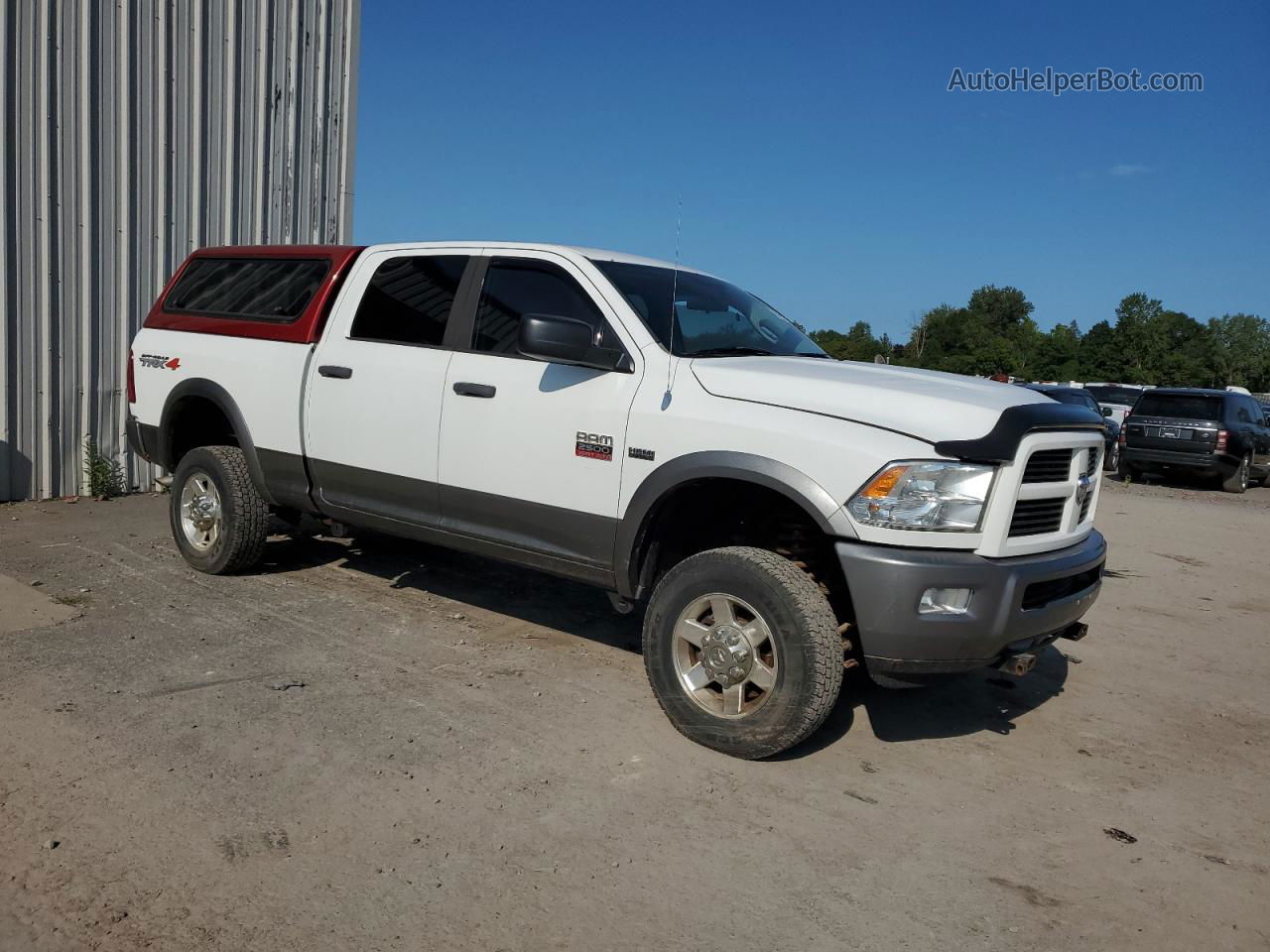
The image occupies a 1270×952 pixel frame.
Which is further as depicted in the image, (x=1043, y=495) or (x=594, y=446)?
(x=594, y=446)

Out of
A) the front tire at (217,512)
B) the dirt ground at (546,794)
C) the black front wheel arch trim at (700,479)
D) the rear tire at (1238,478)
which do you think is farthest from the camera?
the rear tire at (1238,478)

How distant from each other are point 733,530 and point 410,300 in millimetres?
2148

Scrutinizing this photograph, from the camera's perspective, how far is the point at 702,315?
4.87m

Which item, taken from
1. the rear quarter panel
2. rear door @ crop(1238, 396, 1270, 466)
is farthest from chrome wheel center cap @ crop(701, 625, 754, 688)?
rear door @ crop(1238, 396, 1270, 466)

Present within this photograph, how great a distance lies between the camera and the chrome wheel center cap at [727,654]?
405cm

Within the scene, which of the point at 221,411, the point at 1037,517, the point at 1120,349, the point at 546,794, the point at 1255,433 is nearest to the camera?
the point at 546,794

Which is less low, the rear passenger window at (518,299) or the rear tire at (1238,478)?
the rear passenger window at (518,299)

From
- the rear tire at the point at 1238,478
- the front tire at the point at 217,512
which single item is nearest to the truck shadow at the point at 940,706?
the front tire at the point at 217,512

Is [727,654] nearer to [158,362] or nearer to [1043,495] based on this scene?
[1043,495]

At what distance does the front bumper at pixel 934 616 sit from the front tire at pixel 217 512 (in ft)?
12.8

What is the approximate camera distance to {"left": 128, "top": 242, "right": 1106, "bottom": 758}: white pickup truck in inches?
147

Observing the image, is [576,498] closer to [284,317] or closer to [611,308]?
[611,308]

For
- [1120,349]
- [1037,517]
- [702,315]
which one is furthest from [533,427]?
[1120,349]

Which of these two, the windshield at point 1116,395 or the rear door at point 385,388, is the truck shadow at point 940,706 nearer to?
the rear door at point 385,388
